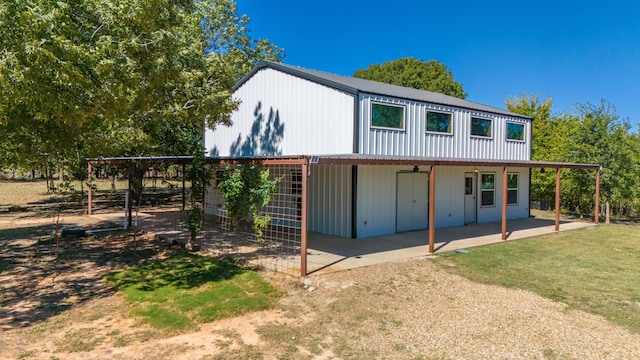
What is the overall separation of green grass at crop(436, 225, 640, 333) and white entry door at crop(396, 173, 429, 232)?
9.28 ft

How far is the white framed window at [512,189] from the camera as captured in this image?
16422mm

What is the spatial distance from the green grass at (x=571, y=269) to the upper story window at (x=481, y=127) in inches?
169

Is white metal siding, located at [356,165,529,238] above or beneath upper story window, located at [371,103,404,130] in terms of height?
beneath

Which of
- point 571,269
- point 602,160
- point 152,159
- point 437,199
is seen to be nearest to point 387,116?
point 437,199

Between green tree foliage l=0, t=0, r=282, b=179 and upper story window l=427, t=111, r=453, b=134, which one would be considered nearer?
green tree foliage l=0, t=0, r=282, b=179

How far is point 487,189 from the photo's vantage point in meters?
15.5

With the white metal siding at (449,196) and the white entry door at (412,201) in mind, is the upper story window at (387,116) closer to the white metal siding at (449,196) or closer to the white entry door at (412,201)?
the white entry door at (412,201)

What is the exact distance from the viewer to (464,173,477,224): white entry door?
48.3ft

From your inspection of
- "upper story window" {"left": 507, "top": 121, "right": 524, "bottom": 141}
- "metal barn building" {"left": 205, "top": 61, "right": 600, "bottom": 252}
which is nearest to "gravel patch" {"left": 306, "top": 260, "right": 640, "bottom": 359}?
"metal barn building" {"left": 205, "top": 61, "right": 600, "bottom": 252}

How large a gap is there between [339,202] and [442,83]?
92.6 ft

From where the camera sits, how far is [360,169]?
11.3 m

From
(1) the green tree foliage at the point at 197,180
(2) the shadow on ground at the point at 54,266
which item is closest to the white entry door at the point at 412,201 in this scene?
(1) the green tree foliage at the point at 197,180

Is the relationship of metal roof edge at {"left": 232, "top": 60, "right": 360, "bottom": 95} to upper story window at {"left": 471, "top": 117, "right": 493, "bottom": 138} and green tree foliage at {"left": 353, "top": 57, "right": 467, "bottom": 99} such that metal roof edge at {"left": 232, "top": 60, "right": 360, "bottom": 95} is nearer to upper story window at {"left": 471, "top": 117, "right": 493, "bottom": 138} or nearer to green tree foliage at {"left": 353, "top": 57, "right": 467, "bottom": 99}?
upper story window at {"left": 471, "top": 117, "right": 493, "bottom": 138}

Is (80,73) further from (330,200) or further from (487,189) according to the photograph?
(487,189)
